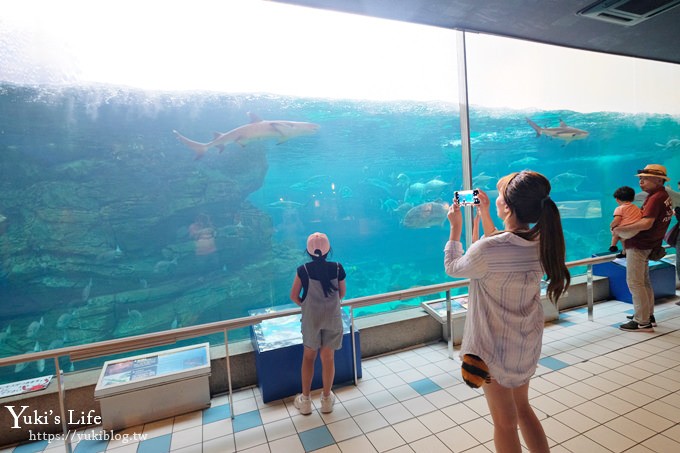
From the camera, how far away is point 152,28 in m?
4.27

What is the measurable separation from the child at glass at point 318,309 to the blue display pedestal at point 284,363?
0.25 m

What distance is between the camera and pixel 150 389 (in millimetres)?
2088

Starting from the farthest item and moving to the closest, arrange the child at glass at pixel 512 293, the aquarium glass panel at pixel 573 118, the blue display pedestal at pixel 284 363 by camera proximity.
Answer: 1. the aquarium glass panel at pixel 573 118
2. the blue display pedestal at pixel 284 363
3. the child at glass at pixel 512 293

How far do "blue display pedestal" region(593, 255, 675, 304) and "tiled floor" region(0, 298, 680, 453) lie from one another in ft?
4.28

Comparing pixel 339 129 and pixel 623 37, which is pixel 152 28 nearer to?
pixel 339 129

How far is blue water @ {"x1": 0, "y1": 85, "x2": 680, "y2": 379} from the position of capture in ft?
14.2

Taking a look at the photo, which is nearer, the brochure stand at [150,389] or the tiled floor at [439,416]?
the tiled floor at [439,416]

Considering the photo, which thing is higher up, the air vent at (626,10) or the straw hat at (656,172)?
the air vent at (626,10)

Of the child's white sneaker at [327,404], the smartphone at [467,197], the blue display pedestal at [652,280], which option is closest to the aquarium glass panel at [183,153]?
the child's white sneaker at [327,404]

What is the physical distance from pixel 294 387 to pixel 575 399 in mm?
1934

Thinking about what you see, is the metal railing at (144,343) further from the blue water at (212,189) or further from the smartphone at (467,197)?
the blue water at (212,189)

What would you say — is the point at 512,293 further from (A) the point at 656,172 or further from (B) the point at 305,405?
(A) the point at 656,172

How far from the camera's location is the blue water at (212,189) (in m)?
4.32

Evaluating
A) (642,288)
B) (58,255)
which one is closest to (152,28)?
(58,255)
